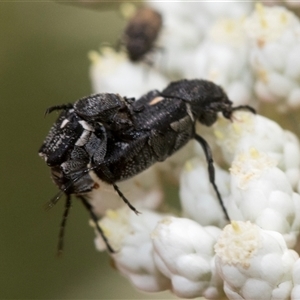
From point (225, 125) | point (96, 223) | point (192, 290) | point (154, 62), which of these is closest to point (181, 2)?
point (154, 62)

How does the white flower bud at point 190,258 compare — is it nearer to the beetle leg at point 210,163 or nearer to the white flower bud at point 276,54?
the beetle leg at point 210,163

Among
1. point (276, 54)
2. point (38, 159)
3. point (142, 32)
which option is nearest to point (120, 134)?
point (276, 54)

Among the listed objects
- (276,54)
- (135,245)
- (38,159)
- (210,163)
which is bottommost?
(38,159)

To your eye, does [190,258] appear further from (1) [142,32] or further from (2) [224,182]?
(1) [142,32]

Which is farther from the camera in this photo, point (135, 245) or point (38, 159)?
point (38, 159)

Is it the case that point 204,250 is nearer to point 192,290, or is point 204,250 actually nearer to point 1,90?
point 192,290

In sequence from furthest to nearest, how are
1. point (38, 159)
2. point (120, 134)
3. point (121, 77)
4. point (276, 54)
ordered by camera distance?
point (38, 159)
point (121, 77)
point (276, 54)
point (120, 134)

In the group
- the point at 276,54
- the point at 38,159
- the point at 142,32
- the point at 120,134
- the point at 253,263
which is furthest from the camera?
the point at 38,159
